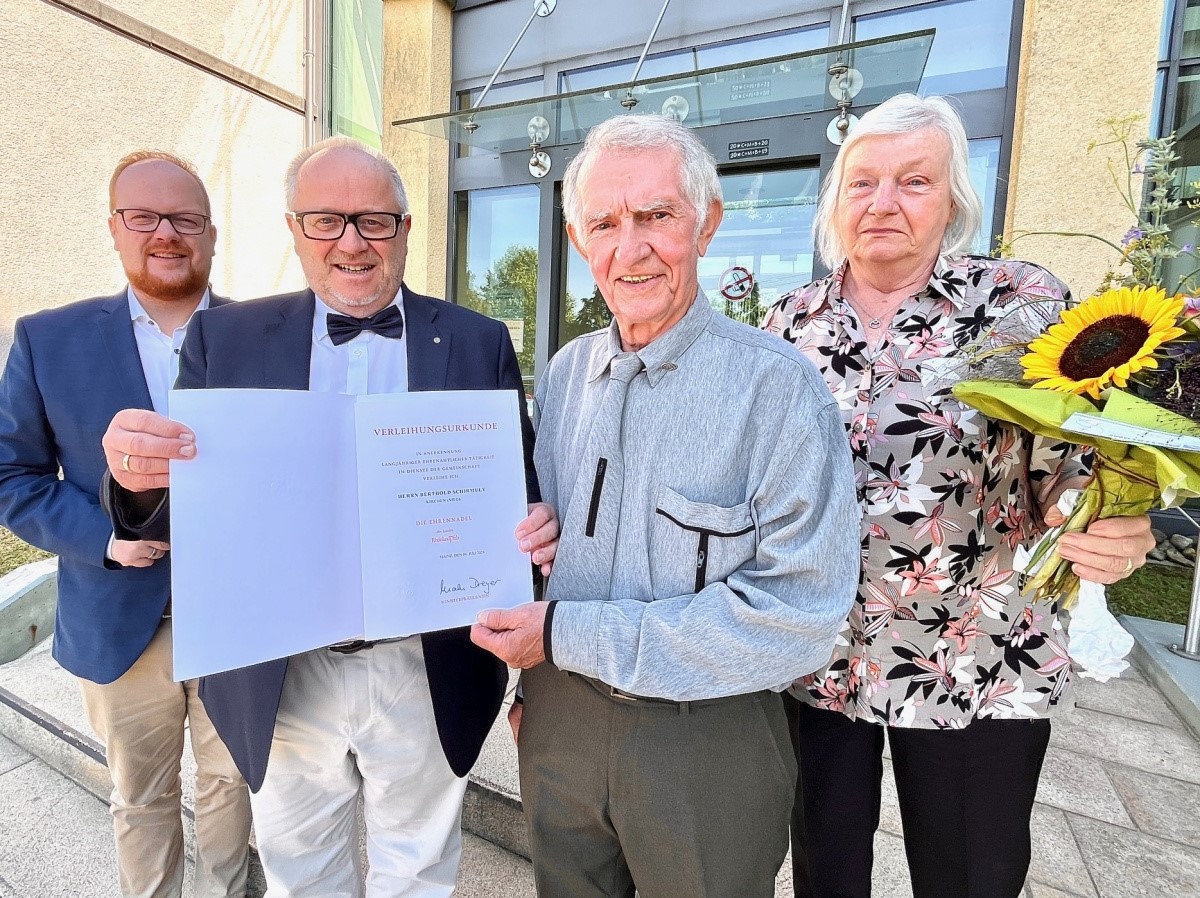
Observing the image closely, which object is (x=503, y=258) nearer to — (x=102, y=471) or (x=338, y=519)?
(x=102, y=471)

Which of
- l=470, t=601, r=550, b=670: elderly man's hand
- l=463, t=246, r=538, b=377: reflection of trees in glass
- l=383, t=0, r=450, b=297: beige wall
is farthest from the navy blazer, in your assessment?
l=383, t=0, r=450, b=297: beige wall

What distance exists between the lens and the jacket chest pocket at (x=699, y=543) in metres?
1.18

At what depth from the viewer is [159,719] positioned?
6.79ft

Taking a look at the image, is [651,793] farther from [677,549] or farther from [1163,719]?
[1163,719]

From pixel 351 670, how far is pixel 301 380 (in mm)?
756

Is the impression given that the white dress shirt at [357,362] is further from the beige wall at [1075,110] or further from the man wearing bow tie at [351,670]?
the beige wall at [1075,110]

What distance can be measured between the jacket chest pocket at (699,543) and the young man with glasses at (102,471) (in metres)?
1.42

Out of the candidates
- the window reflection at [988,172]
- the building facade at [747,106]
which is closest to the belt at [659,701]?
the building facade at [747,106]

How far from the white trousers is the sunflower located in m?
1.56

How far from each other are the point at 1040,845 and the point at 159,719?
3264 millimetres

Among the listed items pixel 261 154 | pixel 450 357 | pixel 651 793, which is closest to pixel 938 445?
pixel 651 793

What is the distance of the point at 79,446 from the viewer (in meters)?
1.87

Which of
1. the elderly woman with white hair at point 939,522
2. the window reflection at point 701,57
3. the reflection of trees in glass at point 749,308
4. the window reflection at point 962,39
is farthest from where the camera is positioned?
the reflection of trees in glass at point 749,308

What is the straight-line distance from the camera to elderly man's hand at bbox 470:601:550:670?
4.05 ft
